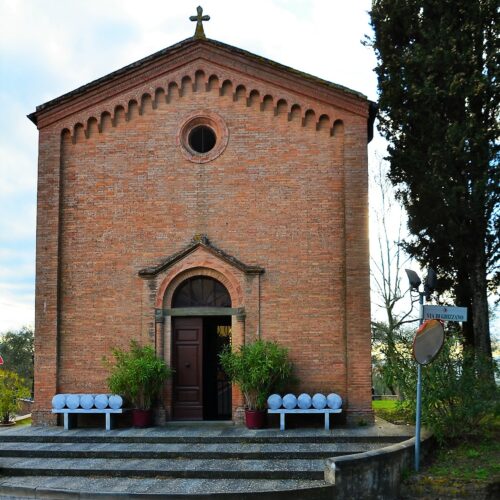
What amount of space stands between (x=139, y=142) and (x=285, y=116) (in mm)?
3493

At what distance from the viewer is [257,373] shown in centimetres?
1289

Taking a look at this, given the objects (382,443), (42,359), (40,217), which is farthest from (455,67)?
(42,359)

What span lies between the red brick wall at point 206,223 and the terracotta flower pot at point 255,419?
1145mm

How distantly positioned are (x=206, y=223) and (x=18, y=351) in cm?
3009

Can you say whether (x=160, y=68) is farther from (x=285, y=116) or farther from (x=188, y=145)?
(x=285, y=116)

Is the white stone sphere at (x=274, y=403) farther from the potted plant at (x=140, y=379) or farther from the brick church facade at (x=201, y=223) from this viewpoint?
the potted plant at (x=140, y=379)


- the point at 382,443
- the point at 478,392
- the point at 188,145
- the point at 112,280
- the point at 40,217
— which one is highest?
the point at 188,145

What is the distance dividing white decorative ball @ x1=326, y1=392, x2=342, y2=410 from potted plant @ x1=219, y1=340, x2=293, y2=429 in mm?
1011

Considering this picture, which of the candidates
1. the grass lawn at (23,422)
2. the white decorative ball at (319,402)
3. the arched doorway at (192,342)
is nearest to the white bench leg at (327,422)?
the white decorative ball at (319,402)

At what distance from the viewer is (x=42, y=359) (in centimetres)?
1433

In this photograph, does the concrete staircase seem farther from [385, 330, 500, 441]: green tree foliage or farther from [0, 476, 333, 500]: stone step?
[385, 330, 500, 441]: green tree foliage

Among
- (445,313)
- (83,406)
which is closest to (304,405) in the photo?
(445,313)

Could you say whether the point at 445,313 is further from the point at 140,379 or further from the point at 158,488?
the point at 140,379

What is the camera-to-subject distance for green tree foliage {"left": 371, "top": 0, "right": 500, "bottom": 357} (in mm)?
14695
